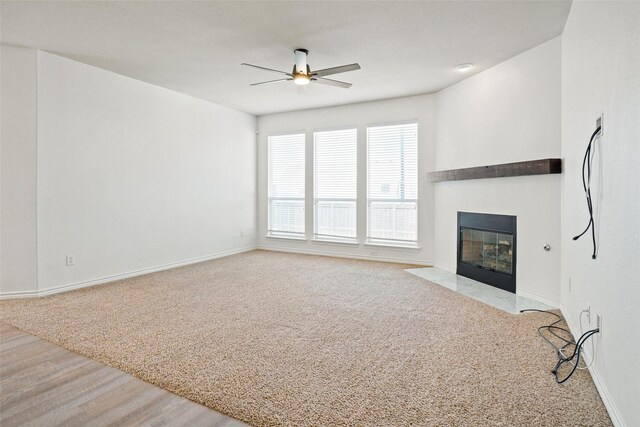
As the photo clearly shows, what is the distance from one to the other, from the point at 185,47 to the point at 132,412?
3.49m

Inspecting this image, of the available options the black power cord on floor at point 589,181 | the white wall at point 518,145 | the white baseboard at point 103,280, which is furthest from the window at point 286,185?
the black power cord on floor at point 589,181

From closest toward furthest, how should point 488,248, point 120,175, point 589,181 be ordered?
point 589,181
point 488,248
point 120,175

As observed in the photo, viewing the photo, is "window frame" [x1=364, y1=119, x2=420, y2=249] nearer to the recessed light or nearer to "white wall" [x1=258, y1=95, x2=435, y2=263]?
"white wall" [x1=258, y1=95, x2=435, y2=263]

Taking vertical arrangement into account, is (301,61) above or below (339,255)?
above

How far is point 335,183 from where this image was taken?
21.5 feet

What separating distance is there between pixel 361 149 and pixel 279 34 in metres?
3.03

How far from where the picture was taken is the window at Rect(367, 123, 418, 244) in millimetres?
5824

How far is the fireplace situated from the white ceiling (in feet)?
6.34

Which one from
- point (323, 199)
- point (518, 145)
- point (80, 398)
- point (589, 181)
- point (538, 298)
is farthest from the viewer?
point (323, 199)

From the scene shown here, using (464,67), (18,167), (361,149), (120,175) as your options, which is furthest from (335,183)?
(18,167)

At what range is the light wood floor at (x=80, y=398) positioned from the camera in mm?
1801

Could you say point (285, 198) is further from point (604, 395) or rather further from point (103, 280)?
point (604, 395)

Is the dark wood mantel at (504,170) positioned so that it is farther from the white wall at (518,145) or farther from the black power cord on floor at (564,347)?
the black power cord on floor at (564,347)

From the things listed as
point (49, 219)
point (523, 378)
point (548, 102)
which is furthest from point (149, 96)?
point (523, 378)
